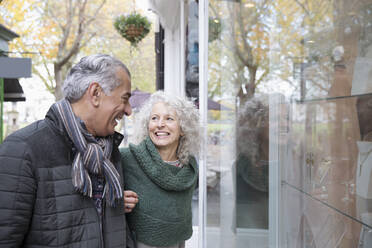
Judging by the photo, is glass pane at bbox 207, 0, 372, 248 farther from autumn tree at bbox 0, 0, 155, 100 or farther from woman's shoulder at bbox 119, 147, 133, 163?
autumn tree at bbox 0, 0, 155, 100

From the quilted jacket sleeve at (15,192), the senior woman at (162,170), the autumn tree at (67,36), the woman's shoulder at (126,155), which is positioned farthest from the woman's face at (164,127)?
the autumn tree at (67,36)

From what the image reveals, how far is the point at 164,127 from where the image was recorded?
1832 millimetres

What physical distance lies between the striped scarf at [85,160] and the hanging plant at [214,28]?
1.62m

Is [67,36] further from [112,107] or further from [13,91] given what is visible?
[112,107]

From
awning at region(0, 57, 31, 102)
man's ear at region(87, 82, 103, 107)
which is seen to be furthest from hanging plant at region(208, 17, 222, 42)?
man's ear at region(87, 82, 103, 107)

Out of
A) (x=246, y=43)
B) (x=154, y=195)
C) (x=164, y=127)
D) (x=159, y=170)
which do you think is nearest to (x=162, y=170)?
(x=159, y=170)

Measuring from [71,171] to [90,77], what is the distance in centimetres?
34

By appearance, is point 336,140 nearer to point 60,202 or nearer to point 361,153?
point 361,153

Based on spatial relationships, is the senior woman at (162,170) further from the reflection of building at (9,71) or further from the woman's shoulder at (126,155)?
the reflection of building at (9,71)

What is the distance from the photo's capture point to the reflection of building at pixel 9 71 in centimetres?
248

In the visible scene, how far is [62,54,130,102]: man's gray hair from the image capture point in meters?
1.26

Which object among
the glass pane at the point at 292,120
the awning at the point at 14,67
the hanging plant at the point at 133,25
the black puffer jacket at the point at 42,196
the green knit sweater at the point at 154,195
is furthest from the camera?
the hanging plant at the point at 133,25

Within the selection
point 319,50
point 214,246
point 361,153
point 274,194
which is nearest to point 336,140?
point 361,153

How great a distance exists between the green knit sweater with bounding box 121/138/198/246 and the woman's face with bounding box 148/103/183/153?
0.06 m
